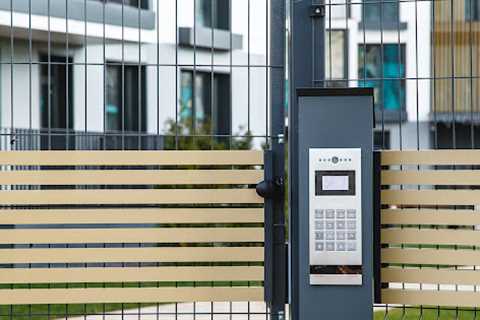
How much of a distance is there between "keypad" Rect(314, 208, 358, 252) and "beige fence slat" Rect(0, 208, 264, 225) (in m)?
0.59

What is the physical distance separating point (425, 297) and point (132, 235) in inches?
69.2

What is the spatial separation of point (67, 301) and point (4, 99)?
1136 cm

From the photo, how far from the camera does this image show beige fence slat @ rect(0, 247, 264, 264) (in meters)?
5.97

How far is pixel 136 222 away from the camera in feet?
19.6

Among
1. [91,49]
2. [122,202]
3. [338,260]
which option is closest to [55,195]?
[122,202]

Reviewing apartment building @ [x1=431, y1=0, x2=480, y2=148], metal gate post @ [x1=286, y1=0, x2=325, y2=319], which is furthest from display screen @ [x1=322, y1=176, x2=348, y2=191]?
apartment building @ [x1=431, y1=0, x2=480, y2=148]

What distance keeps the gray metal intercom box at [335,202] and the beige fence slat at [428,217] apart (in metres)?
0.37

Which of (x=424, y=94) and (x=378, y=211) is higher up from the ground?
(x=424, y=94)

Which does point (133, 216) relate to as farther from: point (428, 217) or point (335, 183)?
point (428, 217)

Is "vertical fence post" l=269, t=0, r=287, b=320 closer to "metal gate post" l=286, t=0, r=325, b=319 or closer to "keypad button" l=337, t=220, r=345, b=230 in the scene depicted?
"metal gate post" l=286, t=0, r=325, b=319

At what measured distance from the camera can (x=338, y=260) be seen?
5445 millimetres

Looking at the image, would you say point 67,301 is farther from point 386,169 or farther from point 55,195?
point 386,169

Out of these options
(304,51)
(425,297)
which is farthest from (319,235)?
(304,51)

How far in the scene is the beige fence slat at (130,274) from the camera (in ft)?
19.6
